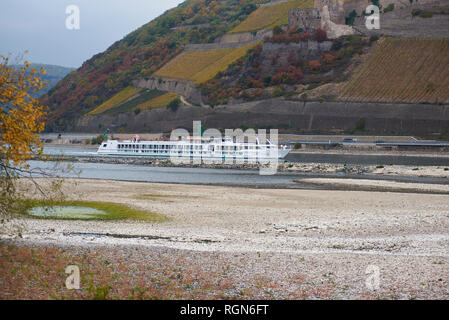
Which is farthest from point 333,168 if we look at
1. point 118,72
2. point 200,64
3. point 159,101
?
point 118,72

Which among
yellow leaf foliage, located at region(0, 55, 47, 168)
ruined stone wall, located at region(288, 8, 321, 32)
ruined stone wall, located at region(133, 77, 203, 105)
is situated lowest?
yellow leaf foliage, located at region(0, 55, 47, 168)

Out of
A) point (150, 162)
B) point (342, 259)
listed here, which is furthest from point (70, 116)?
point (342, 259)

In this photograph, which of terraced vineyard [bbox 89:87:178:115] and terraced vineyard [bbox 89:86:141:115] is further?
terraced vineyard [bbox 89:86:141:115]

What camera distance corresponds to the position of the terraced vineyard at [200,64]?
146m

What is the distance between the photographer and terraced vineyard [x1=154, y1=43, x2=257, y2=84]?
14552 centimetres

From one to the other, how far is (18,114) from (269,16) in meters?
163

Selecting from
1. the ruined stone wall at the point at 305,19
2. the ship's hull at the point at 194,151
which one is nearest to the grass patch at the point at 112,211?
the ship's hull at the point at 194,151

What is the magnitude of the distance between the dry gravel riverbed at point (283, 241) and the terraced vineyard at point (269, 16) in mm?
127560

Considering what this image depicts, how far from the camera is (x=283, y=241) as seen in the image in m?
23.5

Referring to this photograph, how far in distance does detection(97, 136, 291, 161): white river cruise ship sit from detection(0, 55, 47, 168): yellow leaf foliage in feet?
193

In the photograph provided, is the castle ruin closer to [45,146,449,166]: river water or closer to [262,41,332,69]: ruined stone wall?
[262,41,332,69]: ruined stone wall

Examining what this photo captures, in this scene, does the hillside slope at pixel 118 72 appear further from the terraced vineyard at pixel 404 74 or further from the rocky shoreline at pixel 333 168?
the rocky shoreline at pixel 333 168

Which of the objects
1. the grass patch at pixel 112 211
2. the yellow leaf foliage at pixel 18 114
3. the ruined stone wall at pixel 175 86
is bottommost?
the grass patch at pixel 112 211

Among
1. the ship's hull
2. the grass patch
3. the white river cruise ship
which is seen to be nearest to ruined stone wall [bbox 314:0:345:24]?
the white river cruise ship
